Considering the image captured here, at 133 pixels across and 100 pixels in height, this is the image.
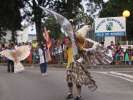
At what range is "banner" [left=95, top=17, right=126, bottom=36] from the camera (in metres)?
36.7

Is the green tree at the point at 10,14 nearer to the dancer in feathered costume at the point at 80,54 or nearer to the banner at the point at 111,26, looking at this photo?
the banner at the point at 111,26

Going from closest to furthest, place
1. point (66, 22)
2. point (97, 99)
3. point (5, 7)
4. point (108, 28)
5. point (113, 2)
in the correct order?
point (66, 22)
point (97, 99)
point (108, 28)
point (5, 7)
point (113, 2)

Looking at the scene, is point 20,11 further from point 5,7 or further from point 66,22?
point 66,22

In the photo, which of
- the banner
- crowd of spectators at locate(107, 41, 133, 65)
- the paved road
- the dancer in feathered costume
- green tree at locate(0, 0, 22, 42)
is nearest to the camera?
the dancer in feathered costume

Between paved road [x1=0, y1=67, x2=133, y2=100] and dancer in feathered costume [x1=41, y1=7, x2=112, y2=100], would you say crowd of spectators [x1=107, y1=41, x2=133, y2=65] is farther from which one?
dancer in feathered costume [x1=41, y1=7, x2=112, y2=100]

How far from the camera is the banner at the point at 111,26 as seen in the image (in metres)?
36.7

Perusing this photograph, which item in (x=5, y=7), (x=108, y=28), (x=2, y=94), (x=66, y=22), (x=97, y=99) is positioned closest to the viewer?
(x=66, y=22)

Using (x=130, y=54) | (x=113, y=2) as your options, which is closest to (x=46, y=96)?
(x=130, y=54)

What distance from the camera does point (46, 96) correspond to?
626 inches

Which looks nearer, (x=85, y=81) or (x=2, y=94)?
(x=85, y=81)

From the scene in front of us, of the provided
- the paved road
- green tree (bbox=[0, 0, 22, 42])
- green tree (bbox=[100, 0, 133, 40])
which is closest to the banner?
the paved road

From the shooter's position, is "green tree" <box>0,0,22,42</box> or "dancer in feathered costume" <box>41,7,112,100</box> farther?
"green tree" <box>0,0,22,42</box>

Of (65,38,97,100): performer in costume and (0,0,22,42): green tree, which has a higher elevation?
(0,0,22,42): green tree

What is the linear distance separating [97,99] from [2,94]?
10.2 feet
